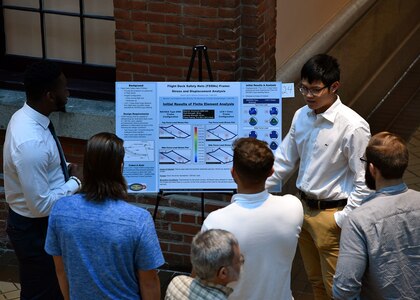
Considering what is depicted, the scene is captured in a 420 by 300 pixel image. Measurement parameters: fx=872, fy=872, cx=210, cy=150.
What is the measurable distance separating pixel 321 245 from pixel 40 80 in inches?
82.5

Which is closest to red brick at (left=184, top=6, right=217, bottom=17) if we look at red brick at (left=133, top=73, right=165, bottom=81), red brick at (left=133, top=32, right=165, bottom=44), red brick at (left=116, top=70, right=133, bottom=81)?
red brick at (left=133, top=32, right=165, bottom=44)

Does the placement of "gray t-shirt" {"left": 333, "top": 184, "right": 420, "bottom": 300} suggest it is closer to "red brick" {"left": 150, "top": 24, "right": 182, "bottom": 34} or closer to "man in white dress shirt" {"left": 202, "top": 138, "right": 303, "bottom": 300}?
"man in white dress shirt" {"left": 202, "top": 138, "right": 303, "bottom": 300}

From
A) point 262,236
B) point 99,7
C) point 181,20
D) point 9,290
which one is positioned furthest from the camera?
point 99,7

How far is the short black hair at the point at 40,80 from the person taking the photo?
17.5 feet

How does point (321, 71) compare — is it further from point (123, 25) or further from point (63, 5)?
point (63, 5)

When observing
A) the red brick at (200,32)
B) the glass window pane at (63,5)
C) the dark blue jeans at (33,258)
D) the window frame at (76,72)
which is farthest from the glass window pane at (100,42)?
the dark blue jeans at (33,258)

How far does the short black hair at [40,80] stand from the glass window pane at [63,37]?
2.32m

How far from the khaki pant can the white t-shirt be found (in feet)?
4.09

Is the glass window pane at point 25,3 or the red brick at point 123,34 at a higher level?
the glass window pane at point 25,3

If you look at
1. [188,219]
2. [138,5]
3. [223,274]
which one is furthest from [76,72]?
[223,274]

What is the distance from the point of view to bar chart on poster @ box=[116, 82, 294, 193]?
20.6 feet

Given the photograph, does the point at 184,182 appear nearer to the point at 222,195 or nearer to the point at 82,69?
the point at 222,195

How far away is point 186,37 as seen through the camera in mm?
6836

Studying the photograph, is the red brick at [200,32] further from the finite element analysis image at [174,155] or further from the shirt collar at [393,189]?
the shirt collar at [393,189]
